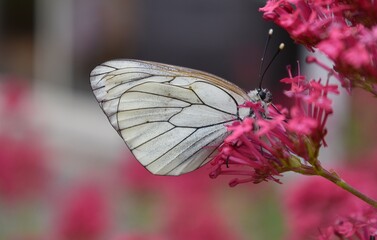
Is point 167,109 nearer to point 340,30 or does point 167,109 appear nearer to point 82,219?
point 340,30

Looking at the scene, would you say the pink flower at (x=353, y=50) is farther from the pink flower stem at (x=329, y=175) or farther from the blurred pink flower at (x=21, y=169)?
the blurred pink flower at (x=21, y=169)

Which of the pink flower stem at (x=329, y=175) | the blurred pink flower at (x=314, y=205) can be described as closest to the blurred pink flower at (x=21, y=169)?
the blurred pink flower at (x=314, y=205)

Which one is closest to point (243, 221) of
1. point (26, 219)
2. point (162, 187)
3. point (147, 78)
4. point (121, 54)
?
point (162, 187)

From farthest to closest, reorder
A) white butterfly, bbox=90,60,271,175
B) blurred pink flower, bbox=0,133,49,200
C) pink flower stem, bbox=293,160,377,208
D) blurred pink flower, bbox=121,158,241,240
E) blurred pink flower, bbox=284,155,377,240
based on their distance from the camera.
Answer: blurred pink flower, bbox=0,133,49,200
blurred pink flower, bbox=121,158,241,240
blurred pink flower, bbox=284,155,377,240
white butterfly, bbox=90,60,271,175
pink flower stem, bbox=293,160,377,208

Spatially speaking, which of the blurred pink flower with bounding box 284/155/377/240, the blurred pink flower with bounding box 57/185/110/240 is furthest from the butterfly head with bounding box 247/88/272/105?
the blurred pink flower with bounding box 57/185/110/240

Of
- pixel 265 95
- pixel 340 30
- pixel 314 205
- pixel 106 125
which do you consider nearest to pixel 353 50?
pixel 340 30

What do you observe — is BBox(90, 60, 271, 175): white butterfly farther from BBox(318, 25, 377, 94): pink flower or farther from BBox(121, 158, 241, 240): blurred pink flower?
BBox(121, 158, 241, 240): blurred pink flower
